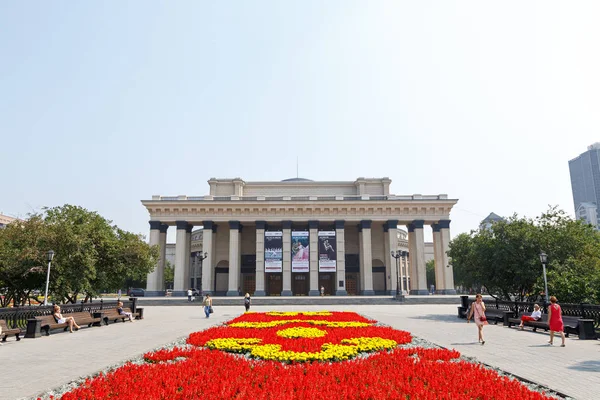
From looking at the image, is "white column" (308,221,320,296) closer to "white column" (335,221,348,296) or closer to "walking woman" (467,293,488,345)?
"white column" (335,221,348,296)

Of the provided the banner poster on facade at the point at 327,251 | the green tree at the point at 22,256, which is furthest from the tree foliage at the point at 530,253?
the banner poster on facade at the point at 327,251

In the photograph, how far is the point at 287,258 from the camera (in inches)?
1941

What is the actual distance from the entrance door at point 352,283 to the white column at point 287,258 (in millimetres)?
9113

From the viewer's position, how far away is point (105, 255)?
23984mm

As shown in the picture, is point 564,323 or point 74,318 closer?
point 564,323

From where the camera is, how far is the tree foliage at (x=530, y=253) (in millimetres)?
19172

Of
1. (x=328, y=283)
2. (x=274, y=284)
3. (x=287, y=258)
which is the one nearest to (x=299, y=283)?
(x=274, y=284)

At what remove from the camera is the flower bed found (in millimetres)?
5730

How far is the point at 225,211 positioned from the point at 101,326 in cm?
3337

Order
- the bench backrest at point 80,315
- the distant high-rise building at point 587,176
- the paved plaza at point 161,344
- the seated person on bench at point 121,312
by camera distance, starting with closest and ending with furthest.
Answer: the paved plaza at point 161,344 < the bench backrest at point 80,315 < the seated person on bench at point 121,312 < the distant high-rise building at point 587,176

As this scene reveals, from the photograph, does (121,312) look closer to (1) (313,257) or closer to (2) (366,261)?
(1) (313,257)

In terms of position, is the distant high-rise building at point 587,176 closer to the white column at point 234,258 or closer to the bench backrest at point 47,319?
the white column at point 234,258

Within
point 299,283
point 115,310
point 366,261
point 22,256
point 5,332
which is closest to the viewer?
point 5,332

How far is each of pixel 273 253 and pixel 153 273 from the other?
15.6 metres
